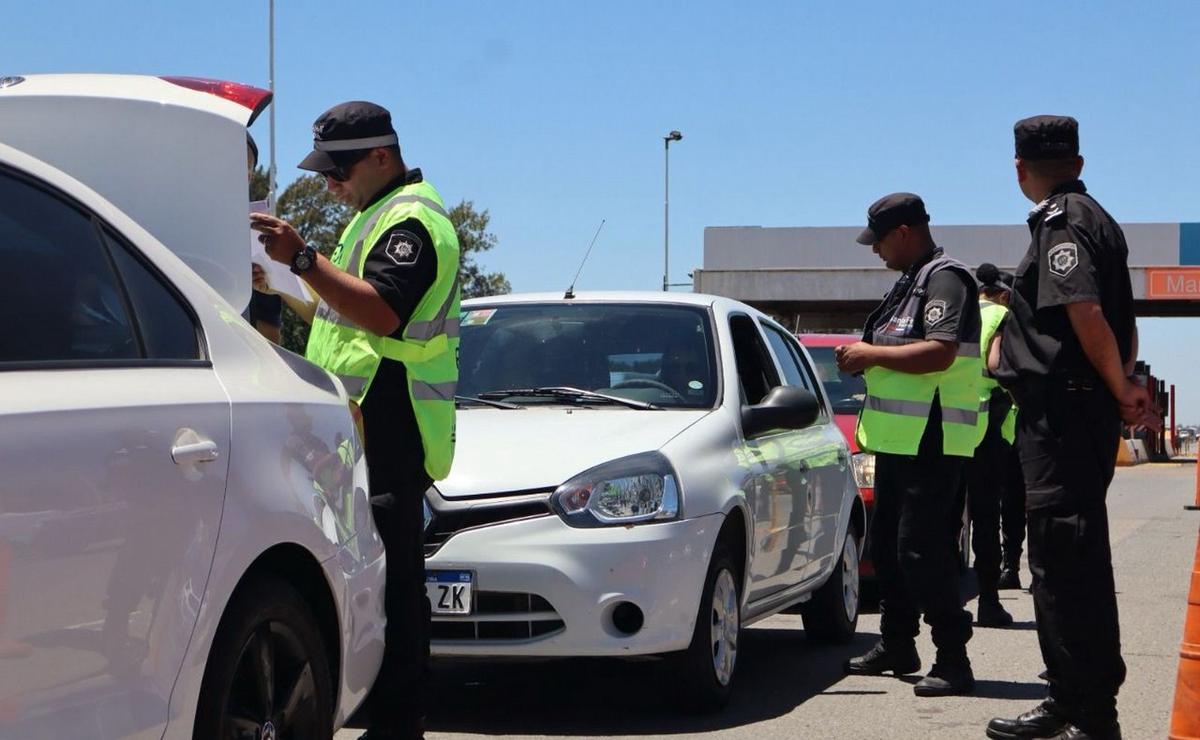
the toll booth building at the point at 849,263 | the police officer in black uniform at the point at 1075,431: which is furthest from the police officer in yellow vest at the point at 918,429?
the toll booth building at the point at 849,263

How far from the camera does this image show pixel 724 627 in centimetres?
642

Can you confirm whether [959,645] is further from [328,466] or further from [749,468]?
[328,466]

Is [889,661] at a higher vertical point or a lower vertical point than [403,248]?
lower

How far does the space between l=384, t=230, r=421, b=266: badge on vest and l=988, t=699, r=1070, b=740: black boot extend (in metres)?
2.61

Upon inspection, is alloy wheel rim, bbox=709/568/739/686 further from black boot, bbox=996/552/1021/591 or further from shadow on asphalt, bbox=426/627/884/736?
black boot, bbox=996/552/1021/591

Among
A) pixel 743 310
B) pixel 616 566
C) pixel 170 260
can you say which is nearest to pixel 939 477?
pixel 743 310

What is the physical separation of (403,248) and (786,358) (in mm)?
3759

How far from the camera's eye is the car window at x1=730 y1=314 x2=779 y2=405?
24.4 ft

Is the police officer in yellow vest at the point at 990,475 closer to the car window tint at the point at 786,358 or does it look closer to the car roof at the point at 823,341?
the car window tint at the point at 786,358

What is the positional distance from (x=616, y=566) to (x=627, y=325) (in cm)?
182

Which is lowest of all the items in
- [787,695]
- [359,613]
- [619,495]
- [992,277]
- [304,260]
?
[787,695]

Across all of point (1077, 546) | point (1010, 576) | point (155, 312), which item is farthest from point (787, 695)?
point (1010, 576)

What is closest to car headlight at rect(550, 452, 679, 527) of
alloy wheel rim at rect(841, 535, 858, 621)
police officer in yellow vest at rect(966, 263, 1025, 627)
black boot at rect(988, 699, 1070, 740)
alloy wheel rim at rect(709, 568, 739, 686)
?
alloy wheel rim at rect(709, 568, 739, 686)

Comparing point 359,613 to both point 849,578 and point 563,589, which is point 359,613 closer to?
point 563,589
